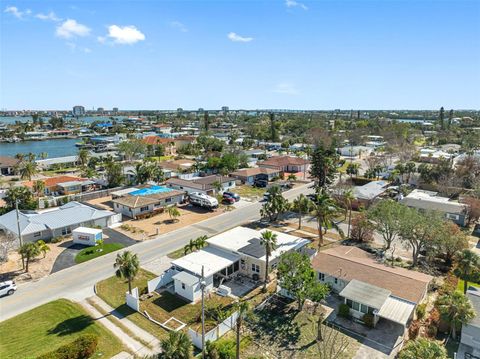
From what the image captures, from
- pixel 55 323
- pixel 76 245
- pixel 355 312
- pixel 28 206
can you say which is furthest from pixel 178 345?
pixel 28 206

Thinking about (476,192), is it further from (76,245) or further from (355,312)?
(76,245)

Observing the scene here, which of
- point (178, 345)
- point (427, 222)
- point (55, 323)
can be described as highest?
point (427, 222)

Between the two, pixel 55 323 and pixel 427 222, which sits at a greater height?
pixel 427 222

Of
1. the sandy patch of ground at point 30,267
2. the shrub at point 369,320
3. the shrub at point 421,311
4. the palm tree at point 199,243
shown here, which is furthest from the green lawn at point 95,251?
the shrub at point 421,311

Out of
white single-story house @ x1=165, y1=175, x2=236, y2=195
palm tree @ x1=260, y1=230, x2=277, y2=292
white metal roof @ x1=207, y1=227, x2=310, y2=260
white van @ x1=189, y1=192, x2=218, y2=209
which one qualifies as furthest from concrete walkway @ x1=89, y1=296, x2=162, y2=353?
white single-story house @ x1=165, y1=175, x2=236, y2=195

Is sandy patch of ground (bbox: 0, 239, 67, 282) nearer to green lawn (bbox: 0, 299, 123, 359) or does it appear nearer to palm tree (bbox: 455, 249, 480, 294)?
green lawn (bbox: 0, 299, 123, 359)

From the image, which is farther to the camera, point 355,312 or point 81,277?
point 81,277
